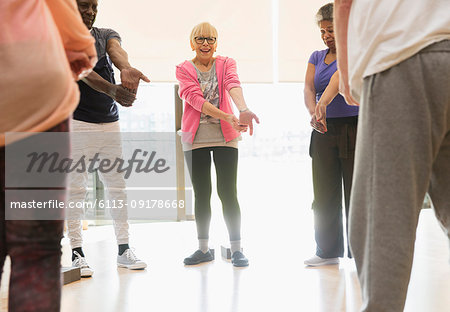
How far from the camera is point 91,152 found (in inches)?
96.7

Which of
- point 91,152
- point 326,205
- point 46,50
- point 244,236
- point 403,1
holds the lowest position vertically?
point 244,236

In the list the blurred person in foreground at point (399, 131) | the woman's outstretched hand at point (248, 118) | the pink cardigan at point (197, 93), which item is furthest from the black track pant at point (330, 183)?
the blurred person in foreground at point (399, 131)

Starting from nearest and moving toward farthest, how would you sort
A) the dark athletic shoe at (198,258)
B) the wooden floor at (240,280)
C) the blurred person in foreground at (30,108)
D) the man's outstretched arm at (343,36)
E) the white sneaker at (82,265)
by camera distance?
the blurred person in foreground at (30,108)
the man's outstretched arm at (343,36)
the wooden floor at (240,280)
the white sneaker at (82,265)
the dark athletic shoe at (198,258)

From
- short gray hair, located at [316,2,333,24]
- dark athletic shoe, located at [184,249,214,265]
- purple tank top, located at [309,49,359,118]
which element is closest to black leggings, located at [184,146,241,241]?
dark athletic shoe, located at [184,249,214,265]

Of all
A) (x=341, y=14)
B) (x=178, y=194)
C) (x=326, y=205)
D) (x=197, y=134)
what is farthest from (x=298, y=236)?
(x=341, y=14)

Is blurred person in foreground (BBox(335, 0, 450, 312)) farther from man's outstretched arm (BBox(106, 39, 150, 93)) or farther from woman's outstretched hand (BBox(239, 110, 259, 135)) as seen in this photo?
woman's outstretched hand (BBox(239, 110, 259, 135))

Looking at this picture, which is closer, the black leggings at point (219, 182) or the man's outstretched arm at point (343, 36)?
the man's outstretched arm at point (343, 36)

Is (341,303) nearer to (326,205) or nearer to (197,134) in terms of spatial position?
(326,205)

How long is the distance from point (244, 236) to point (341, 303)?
179 centimetres

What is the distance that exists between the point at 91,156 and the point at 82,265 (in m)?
0.57

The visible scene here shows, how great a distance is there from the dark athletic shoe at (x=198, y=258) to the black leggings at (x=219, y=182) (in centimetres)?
11

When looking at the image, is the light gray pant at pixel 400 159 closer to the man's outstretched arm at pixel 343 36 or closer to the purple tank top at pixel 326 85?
the man's outstretched arm at pixel 343 36

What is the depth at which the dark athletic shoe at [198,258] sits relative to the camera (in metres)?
2.64

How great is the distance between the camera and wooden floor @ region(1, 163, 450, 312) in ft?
6.11
